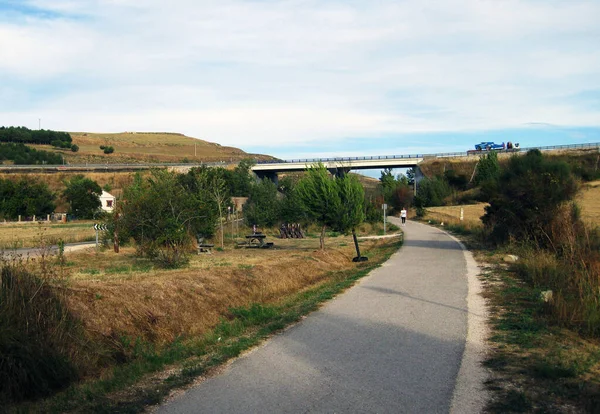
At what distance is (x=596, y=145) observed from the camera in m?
103

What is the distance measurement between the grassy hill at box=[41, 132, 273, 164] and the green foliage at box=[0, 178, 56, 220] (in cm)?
5508

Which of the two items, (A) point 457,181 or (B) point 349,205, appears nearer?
(B) point 349,205

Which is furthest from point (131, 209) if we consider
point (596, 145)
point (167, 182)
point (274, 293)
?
point (596, 145)

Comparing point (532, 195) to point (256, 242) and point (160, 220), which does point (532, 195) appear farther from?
point (256, 242)

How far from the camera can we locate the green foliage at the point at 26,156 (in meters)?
126

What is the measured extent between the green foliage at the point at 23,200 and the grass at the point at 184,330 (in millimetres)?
62816

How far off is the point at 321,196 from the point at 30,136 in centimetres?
14946

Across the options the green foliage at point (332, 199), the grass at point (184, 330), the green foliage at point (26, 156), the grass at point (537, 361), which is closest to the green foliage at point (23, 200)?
the green foliage at point (26, 156)

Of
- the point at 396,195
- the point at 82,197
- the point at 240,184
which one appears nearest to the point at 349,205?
the point at 240,184

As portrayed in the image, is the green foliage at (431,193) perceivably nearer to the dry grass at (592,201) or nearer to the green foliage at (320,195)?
the dry grass at (592,201)

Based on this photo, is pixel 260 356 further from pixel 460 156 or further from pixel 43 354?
pixel 460 156

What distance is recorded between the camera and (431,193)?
94938 mm

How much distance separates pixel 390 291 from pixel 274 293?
168 inches

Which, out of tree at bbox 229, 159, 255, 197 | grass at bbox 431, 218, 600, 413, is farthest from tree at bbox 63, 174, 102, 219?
grass at bbox 431, 218, 600, 413
